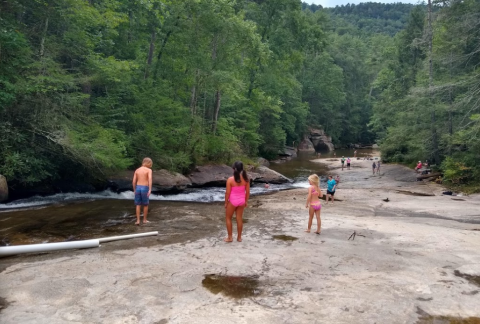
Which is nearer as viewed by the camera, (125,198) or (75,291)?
(75,291)

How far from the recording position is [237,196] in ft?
24.6

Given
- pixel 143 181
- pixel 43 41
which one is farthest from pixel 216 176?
pixel 143 181

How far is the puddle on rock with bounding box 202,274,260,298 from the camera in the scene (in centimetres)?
507

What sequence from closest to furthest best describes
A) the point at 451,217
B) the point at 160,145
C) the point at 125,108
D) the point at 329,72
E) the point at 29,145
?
the point at 451,217 < the point at 29,145 < the point at 125,108 < the point at 160,145 < the point at 329,72

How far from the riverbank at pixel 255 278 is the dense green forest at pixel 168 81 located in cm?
746

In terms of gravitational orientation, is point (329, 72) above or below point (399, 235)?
above

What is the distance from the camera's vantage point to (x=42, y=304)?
15.0ft

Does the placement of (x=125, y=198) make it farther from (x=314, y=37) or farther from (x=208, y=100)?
(x=314, y=37)

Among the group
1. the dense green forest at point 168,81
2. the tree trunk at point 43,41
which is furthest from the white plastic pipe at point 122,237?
the tree trunk at point 43,41

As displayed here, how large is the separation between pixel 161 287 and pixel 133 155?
1473 cm

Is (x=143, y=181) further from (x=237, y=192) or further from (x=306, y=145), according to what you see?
(x=306, y=145)

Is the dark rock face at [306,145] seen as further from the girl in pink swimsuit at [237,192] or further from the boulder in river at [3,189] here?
the girl in pink swimsuit at [237,192]

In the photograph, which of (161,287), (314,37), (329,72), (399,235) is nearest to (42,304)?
(161,287)

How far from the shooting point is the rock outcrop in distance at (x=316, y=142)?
61562 mm
